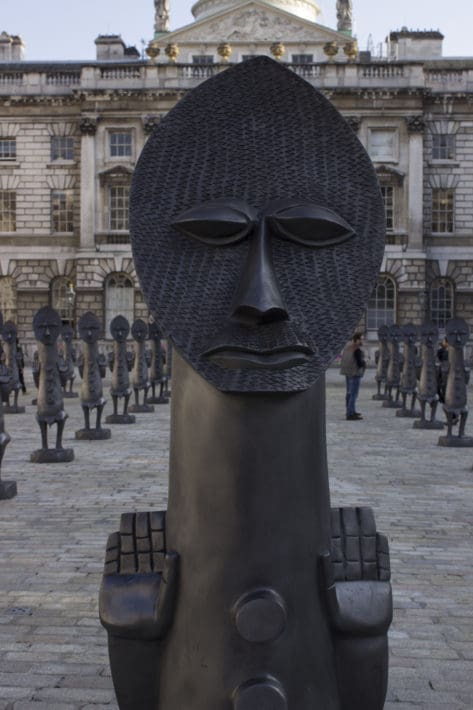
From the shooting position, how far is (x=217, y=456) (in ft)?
7.45

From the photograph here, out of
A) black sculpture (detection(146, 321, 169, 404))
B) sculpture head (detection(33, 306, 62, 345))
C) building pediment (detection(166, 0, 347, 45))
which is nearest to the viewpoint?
sculpture head (detection(33, 306, 62, 345))

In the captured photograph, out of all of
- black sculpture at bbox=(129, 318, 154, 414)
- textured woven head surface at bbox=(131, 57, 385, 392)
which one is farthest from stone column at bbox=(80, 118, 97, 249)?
textured woven head surface at bbox=(131, 57, 385, 392)

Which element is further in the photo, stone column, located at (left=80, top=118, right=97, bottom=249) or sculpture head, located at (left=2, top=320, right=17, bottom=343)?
stone column, located at (left=80, top=118, right=97, bottom=249)

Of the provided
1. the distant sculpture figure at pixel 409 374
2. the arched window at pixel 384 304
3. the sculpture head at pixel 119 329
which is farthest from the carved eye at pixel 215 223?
the arched window at pixel 384 304

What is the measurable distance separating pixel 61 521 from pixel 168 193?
15.2 feet

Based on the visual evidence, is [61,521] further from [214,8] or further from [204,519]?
[214,8]

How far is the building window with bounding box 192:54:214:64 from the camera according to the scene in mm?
38719

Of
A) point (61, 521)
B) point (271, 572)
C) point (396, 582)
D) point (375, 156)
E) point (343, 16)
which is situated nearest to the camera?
point (271, 572)

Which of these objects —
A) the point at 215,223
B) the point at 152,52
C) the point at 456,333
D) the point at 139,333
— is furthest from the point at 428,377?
the point at 152,52

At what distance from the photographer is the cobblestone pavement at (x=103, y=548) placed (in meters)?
3.58

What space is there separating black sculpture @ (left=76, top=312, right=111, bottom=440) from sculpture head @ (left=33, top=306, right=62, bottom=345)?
181cm

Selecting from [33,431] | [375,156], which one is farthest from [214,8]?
[33,431]

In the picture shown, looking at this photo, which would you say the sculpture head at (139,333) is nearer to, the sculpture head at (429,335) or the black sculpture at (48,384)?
the sculpture head at (429,335)

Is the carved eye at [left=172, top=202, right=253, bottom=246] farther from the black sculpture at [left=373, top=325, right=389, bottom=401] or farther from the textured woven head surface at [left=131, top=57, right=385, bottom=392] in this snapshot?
the black sculpture at [left=373, top=325, right=389, bottom=401]
